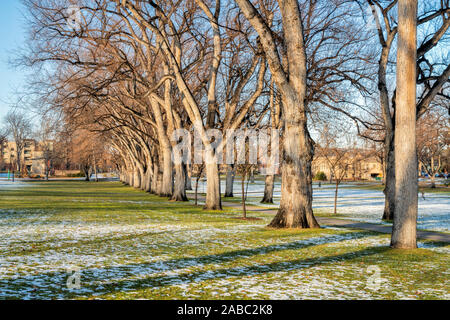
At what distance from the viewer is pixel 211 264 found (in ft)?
27.1

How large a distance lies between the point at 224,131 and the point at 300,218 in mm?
8299

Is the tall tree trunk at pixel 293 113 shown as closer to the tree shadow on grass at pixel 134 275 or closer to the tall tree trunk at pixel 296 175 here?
the tall tree trunk at pixel 296 175

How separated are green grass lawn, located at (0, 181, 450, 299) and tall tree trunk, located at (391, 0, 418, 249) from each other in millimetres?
709

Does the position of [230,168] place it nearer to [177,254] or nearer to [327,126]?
[327,126]

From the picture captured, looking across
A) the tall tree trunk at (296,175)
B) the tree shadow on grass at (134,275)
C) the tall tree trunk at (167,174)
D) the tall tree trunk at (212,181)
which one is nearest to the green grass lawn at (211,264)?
the tree shadow on grass at (134,275)

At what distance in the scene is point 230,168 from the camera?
31906 mm

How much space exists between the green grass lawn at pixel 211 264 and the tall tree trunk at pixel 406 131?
2.33 ft

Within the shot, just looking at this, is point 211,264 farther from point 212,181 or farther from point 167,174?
point 167,174

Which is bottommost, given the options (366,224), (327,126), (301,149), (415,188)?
(366,224)

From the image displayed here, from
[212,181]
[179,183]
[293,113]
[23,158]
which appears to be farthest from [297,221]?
[23,158]

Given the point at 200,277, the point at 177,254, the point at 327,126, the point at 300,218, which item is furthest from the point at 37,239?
the point at 327,126

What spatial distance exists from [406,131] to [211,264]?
5.55 metres

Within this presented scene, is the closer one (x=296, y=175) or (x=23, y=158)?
(x=296, y=175)

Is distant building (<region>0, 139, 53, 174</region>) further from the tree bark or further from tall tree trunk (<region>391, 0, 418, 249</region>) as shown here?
tall tree trunk (<region>391, 0, 418, 249</region>)
